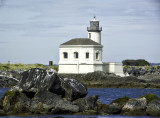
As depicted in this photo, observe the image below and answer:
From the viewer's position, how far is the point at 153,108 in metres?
23.6

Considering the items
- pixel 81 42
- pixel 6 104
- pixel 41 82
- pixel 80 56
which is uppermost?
pixel 81 42

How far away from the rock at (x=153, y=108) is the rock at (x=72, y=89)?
3178 mm

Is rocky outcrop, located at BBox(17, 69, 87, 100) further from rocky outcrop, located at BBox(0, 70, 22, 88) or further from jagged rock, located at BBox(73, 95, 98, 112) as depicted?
rocky outcrop, located at BBox(0, 70, 22, 88)

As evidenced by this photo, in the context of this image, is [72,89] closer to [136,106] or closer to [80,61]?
[136,106]

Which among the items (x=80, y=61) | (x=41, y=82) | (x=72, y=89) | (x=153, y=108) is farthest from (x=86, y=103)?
(x=80, y=61)

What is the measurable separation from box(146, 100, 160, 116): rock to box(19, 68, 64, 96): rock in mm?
4056

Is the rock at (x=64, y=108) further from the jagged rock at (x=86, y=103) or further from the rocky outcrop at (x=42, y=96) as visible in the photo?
the jagged rock at (x=86, y=103)

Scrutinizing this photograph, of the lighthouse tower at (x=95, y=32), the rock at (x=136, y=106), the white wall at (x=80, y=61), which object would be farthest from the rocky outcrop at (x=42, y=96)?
the lighthouse tower at (x=95, y=32)

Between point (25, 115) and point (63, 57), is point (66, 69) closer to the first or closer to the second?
point (63, 57)

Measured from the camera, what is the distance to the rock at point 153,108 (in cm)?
2350

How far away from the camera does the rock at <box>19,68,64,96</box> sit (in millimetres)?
24703

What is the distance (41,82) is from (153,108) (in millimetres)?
5190

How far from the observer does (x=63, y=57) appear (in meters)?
49.9

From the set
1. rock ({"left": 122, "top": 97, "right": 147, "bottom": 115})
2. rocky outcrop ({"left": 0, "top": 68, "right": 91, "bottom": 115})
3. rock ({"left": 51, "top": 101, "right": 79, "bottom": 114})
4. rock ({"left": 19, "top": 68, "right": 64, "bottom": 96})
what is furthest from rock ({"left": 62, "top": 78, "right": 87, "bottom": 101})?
rock ({"left": 122, "top": 97, "right": 147, "bottom": 115})
